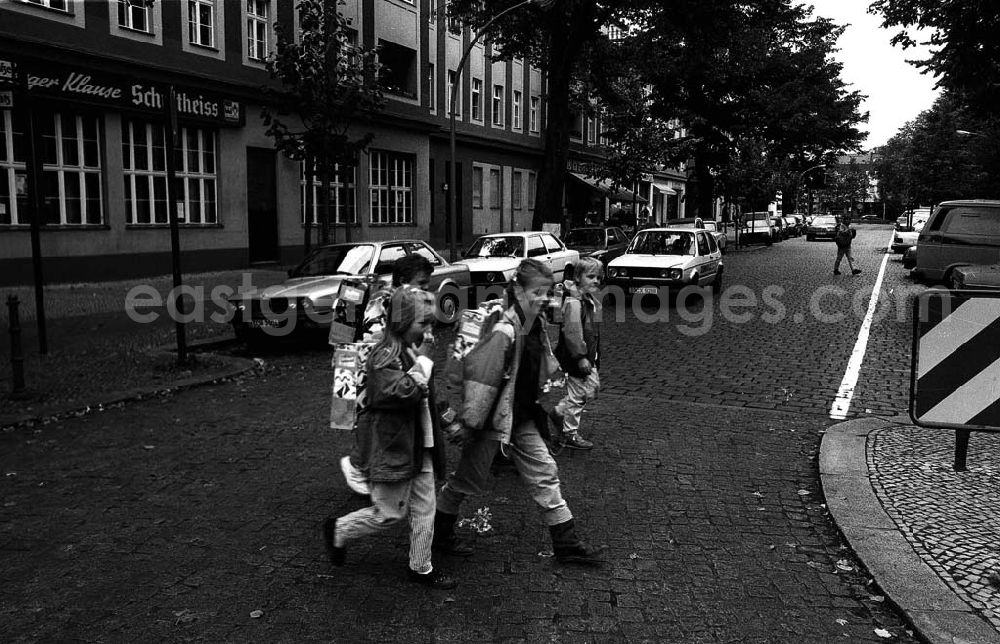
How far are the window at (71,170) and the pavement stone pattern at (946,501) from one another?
17215mm

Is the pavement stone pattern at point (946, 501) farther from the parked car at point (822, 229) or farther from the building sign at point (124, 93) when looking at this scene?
the parked car at point (822, 229)

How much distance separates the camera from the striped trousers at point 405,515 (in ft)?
14.5

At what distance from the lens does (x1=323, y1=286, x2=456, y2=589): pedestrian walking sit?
426 centimetres

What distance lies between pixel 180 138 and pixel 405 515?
19.4 meters

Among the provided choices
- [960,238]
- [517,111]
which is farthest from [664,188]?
[960,238]

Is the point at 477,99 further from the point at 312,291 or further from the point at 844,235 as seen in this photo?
the point at 312,291

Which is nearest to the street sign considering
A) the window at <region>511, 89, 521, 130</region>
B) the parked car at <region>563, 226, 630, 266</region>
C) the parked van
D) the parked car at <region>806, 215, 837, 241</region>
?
the parked van

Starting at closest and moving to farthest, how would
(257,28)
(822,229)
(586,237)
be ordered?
(257,28) < (586,237) < (822,229)

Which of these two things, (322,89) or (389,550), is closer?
(389,550)

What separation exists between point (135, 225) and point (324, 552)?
685 inches

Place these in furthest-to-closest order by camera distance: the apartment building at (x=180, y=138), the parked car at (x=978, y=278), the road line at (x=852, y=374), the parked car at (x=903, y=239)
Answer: the parked car at (x=903, y=239) < the apartment building at (x=180, y=138) < the parked car at (x=978, y=278) < the road line at (x=852, y=374)

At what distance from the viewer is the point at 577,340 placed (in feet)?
21.4

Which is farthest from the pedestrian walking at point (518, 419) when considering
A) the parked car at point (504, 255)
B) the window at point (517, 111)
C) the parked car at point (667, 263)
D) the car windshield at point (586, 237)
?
the window at point (517, 111)

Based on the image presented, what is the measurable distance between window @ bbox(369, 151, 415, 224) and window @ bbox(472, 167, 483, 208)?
633cm
